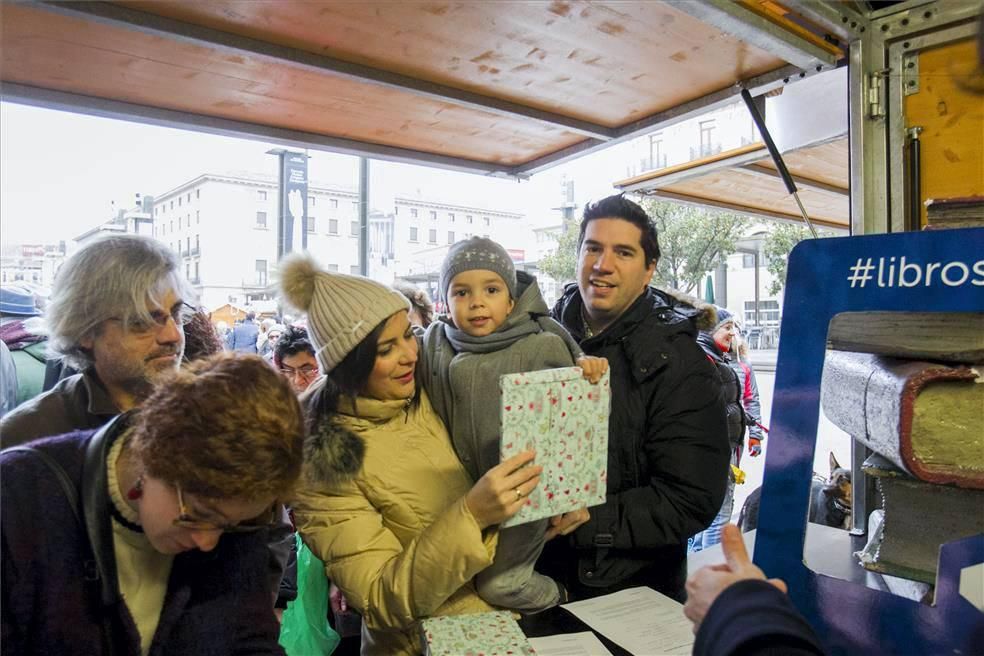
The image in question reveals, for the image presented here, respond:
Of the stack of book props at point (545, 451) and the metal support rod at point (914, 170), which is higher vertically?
the metal support rod at point (914, 170)

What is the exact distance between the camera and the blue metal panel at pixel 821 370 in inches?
37.4

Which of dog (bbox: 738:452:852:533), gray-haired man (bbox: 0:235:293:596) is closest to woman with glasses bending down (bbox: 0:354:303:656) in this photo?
gray-haired man (bbox: 0:235:293:596)

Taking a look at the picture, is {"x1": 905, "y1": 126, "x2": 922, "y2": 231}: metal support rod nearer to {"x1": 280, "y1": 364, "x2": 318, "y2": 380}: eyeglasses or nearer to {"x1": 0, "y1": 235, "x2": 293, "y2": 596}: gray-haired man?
{"x1": 0, "y1": 235, "x2": 293, "y2": 596}: gray-haired man

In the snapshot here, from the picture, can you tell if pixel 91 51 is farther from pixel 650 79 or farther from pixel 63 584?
pixel 650 79

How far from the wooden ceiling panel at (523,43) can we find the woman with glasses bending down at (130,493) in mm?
969

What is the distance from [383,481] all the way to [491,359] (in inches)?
16.3

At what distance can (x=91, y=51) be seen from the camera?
1.70 meters

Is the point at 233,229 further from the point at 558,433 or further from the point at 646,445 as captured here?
the point at 558,433

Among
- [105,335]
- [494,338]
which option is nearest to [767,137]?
[494,338]

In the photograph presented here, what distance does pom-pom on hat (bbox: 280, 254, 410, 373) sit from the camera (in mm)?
1529

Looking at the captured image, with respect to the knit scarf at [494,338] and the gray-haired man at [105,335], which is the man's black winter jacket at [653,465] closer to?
the knit scarf at [494,338]

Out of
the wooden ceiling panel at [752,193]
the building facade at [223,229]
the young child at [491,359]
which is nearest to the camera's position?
the young child at [491,359]

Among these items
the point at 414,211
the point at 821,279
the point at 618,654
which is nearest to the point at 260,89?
the point at 821,279

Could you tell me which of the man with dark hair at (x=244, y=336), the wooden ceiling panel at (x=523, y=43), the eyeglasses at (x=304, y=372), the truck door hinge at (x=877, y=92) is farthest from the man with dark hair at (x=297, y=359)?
the man with dark hair at (x=244, y=336)
